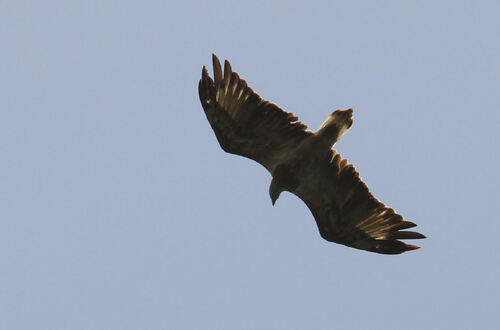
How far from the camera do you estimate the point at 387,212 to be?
594 inches

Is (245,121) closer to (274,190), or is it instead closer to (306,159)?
(306,159)

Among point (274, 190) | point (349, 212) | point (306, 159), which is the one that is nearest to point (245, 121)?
point (306, 159)

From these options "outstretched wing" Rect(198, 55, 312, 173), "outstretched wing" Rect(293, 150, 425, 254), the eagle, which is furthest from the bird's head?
"outstretched wing" Rect(293, 150, 425, 254)

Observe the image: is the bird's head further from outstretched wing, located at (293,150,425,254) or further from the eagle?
outstretched wing, located at (293,150,425,254)

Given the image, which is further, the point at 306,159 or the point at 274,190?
the point at 274,190

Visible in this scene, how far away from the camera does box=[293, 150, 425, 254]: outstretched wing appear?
15.0m

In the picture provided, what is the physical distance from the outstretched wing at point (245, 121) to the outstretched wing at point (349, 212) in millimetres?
848

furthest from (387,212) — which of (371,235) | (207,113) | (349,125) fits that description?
(207,113)

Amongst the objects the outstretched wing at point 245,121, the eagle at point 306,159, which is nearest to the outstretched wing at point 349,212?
the eagle at point 306,159

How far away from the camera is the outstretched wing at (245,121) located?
14648mm

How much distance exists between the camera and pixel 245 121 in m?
14.9

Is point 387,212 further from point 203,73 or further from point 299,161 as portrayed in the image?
point 203,73

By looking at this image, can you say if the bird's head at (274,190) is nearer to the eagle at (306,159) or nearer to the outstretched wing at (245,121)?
the eagle at (306,159)

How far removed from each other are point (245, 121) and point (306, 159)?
52.2 inches
